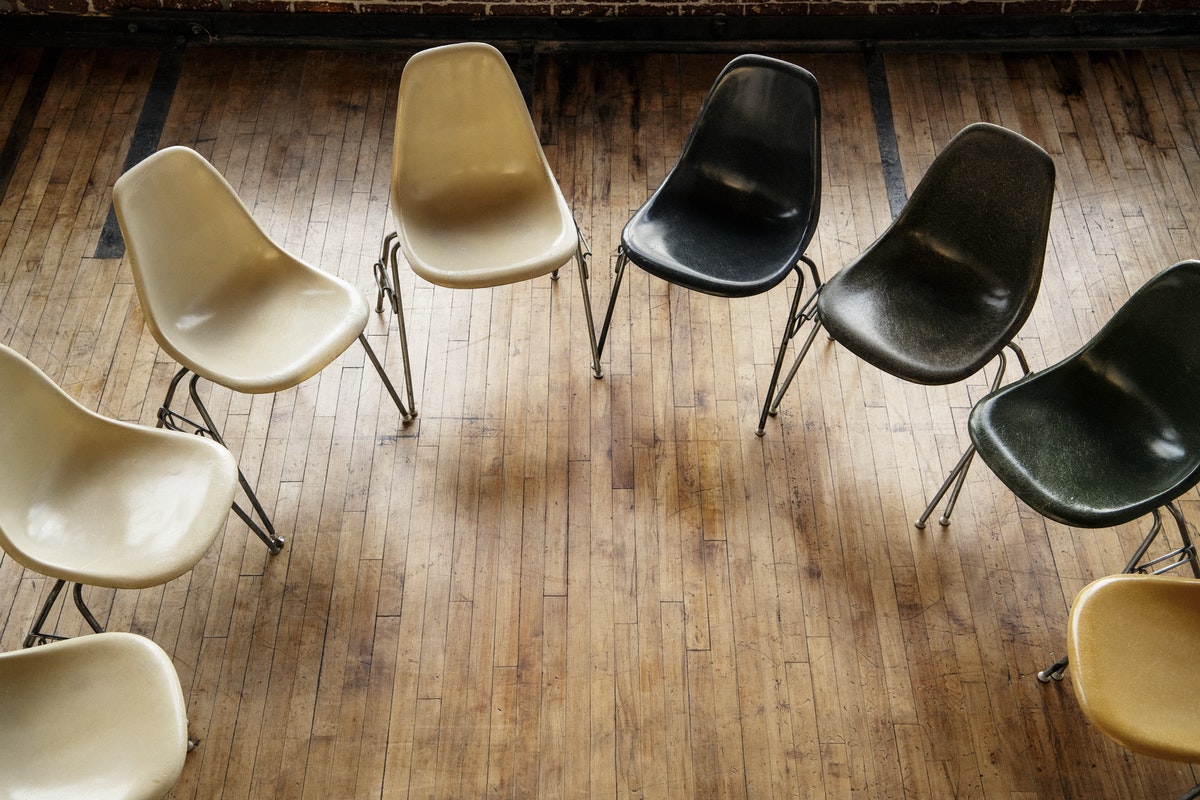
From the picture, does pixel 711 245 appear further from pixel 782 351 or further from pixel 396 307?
pixel 396 307

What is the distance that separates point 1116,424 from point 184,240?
2.65 m

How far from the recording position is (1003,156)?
2746 millimetres

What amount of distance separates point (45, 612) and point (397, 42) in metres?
3.00

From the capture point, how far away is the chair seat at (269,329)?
271cm

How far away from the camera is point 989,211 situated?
9.30 ft

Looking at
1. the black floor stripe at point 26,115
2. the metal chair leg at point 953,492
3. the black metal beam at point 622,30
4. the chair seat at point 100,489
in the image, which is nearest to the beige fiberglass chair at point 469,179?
the chair seat at point 100,489

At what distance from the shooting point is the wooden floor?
8.61 feet

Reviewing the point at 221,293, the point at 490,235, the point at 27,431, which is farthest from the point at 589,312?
the point at 27,431

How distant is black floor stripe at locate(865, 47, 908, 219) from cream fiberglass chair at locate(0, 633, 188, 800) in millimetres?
3030

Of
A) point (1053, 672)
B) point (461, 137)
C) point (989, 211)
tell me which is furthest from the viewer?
point (461, 137)

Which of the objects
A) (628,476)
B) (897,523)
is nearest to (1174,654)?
(897,523)

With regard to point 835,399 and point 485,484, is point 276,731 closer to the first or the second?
point 485,484

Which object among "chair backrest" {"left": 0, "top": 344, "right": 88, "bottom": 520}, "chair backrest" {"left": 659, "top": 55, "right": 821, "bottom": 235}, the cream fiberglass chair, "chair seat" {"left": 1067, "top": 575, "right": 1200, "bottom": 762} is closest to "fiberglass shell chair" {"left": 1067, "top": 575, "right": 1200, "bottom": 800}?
"chair seat" {"left": 1067, "top": 575, "right": 1200, "bottom": 762}

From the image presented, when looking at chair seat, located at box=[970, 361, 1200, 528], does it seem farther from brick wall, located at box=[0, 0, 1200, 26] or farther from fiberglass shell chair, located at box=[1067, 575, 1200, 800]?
brick wall, located at box=[0, 0, 1200, 26]
